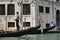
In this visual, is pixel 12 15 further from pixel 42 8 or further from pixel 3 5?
pixel 42 8

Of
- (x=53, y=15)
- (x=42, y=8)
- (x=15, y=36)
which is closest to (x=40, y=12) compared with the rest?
(x=42, y=8)

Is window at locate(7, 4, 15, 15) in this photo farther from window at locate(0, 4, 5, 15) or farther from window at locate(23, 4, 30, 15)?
window at locate(23, 4, 30, 15)

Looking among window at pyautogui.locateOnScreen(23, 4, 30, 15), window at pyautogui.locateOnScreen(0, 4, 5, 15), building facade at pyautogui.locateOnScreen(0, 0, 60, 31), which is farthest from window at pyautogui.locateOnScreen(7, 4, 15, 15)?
window at pyautogui.locateOnScreen(23, 4, 30, 15)

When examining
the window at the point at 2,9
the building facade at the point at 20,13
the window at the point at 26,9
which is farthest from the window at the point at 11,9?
the window at the point at 26,9

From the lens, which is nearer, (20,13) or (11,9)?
(20,13)

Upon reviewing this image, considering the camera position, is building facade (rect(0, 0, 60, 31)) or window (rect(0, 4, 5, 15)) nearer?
building facade (rect(0, 0, 60, 31))

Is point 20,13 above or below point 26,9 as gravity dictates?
below

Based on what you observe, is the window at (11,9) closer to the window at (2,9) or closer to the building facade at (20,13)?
the building facade at (20,13)

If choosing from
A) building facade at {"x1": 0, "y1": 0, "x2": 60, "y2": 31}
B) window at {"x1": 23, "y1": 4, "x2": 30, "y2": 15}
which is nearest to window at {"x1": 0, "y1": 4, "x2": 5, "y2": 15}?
building facade at {"x1": 0, "y1": 0, "x2": 60, "y2": 31}

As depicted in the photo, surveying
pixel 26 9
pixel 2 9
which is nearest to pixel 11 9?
pixel 2 9

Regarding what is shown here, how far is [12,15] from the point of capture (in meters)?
23.8

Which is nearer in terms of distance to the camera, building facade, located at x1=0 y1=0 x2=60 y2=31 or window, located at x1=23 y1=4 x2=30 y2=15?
building facade, located at x1=0 y1=0 x2=60 y2=31

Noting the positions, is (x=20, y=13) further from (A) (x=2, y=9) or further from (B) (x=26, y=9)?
(A) (x=2, y=9)

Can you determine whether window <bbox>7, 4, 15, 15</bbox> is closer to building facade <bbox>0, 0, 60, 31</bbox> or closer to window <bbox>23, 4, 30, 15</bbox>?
building facade <bbox>0, 0, 60, 31</bbox>
